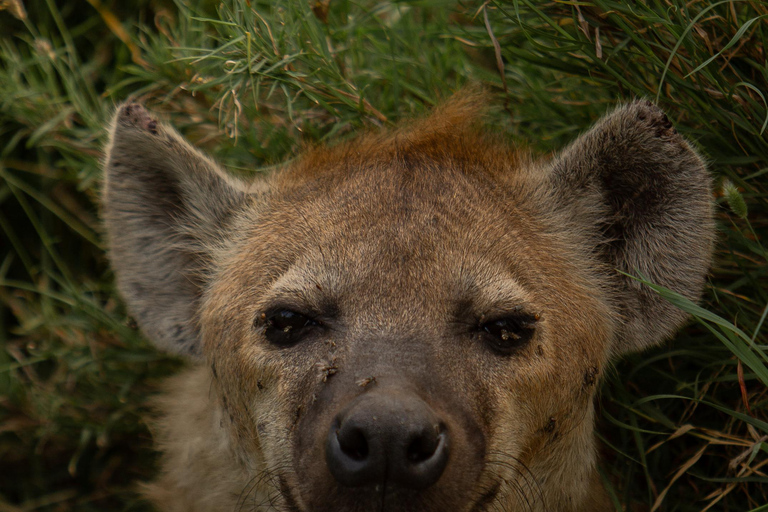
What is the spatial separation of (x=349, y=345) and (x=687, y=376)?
3.94 feet

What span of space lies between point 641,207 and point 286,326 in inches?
38.8

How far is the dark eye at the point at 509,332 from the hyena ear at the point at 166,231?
914 millimetres

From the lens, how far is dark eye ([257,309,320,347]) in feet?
7.15

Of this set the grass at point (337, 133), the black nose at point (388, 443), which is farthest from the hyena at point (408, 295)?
the grass at point (337, 133)

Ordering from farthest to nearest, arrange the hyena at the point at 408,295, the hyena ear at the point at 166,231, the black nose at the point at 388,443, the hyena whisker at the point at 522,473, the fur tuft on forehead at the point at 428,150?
the hyena ear at the point at 166,231, the fur tuft on forehead at the point at 428,150, the hyena whisker at the point at 522,473, the hyena at the point at 408,295, the black nose at the point at 388,443

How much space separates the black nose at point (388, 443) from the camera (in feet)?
5.79

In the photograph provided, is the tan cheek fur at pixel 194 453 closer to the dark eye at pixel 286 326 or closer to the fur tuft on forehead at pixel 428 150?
the dark eye at pixel 286 326

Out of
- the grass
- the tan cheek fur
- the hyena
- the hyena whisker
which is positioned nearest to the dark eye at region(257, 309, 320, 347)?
the hyena

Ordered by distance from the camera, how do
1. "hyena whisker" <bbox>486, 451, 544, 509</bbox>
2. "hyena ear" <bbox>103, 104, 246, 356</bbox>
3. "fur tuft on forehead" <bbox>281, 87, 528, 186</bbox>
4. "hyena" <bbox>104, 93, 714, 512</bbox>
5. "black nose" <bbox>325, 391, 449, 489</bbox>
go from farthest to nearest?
"hyena ear" <bbox>103, 104, 246, 356</bbox> → "fur tuft on forehead" <bbox>281, 87, 528, 186</bbox> → "hyena whisker" <bbox>486, 451, 544, 509</bbox> → "hyena" <bbox>104, 93, 714, 512</bbox> → "black nose" <bbox>325, 391, 449, 489</bbox>

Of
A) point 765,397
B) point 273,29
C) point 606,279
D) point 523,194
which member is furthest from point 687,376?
point 273,29

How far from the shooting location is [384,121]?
2.86 meters

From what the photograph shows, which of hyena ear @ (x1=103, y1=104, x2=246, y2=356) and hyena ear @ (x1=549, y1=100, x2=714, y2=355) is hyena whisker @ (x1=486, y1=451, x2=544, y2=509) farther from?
hyena ear @ (x1=103, y1=104, x2=246, y2=356)

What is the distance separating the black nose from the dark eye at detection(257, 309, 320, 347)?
38 cm

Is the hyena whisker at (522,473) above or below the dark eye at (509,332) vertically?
below
